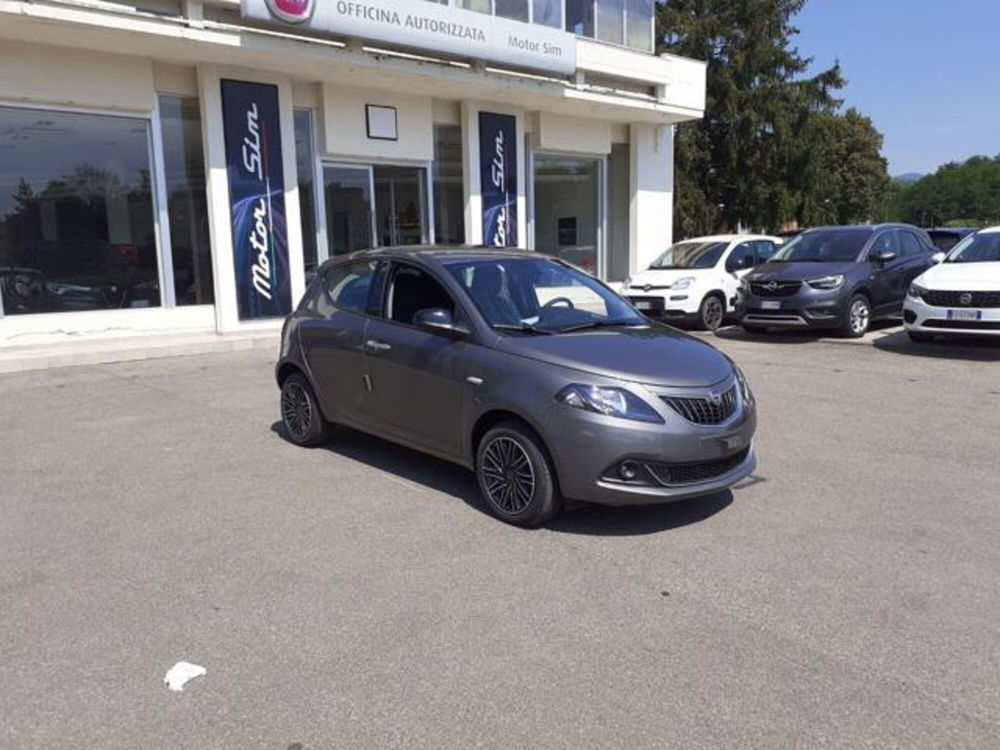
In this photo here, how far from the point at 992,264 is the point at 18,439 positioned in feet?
37.7

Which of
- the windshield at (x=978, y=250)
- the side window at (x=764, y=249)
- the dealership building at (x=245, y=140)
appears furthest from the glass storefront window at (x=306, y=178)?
the windshield at (x=978, y=250)

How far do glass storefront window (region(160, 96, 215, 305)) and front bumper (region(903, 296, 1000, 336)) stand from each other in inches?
410

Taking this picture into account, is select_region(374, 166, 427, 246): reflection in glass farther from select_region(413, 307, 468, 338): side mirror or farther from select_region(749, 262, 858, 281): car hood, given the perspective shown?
select_region(413, 307, 468, 338): side mirror

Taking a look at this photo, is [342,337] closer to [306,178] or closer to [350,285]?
[350,285]

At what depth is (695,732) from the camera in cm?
280

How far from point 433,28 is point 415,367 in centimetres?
966

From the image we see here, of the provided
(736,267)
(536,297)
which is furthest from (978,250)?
(536,297)

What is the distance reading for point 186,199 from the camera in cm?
1255

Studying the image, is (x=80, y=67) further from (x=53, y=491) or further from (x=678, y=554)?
(x=678, y=554)

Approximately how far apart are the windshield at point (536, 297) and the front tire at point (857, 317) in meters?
7.33

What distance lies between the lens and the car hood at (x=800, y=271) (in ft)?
39.2

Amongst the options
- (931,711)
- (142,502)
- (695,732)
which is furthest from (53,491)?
(931,711)

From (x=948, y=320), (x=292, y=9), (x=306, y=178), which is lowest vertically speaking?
(x=948, y=320)

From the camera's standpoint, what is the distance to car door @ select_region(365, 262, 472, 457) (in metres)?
5.05
